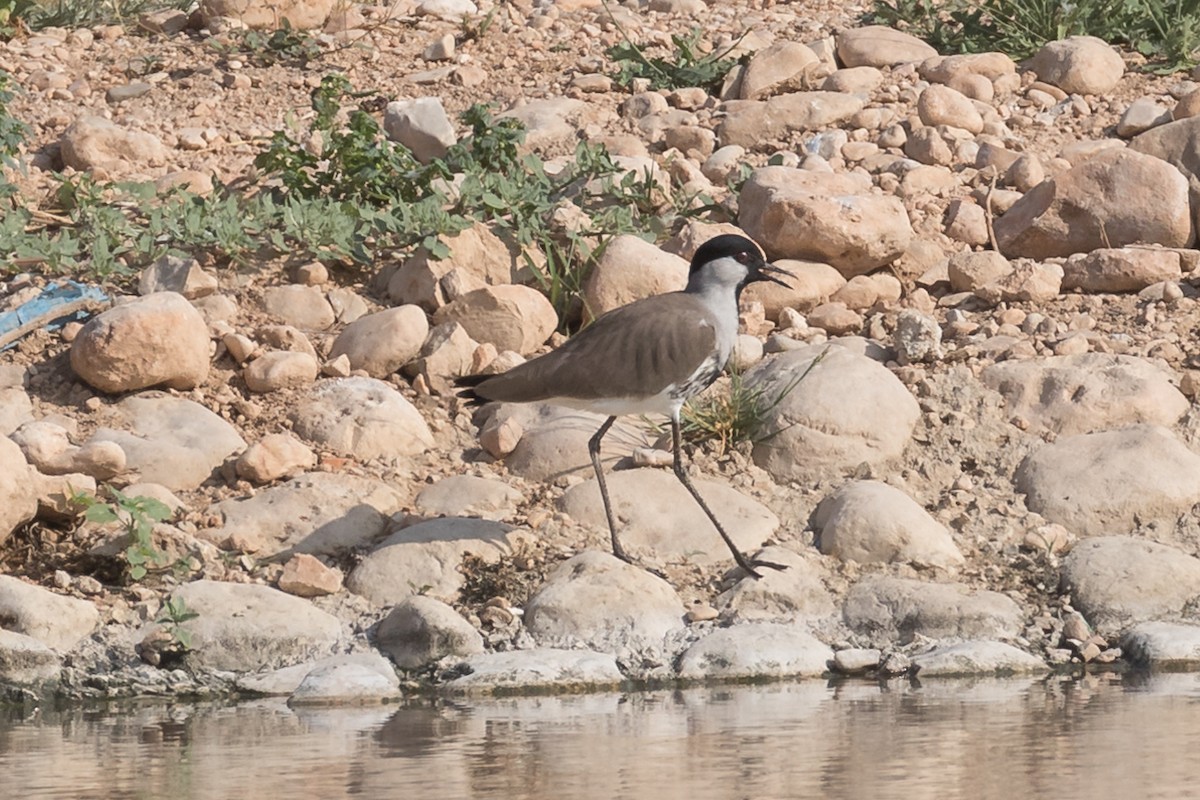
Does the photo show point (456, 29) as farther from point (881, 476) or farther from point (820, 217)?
point (881, 476)

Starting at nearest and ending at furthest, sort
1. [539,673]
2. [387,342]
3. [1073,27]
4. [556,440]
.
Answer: [539,673]
[556,440]
[387,342]
[1073,27]

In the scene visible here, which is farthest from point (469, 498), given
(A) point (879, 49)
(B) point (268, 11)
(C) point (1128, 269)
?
(B) point (268, 11)

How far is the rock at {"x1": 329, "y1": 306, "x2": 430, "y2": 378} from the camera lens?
852 centimetres

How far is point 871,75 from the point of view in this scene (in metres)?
11.1

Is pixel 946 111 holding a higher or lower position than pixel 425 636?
higher

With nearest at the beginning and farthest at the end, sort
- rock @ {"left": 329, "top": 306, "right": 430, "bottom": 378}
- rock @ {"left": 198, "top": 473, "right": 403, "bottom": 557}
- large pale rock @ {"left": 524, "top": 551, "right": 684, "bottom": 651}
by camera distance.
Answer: large pale rock @ {"left": 524, "top": 551, "right": 684, "bottom": 651} → rock @ {"left": 198, "top": 473, "right": 403, "bottom": 557} → rock @ {"left": 329, "top": 306, "right": 430, "bottom": 378}

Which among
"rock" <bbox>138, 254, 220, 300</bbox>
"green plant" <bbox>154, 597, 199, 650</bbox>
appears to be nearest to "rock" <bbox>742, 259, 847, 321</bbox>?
"rock" <bbox>138, 254, 220, 300</bbox>

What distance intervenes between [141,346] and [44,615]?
5.40ft

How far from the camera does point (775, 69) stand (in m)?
11.1

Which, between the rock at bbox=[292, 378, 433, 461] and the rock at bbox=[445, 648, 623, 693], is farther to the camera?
the rock at bbox=[292, 378, 433, 461]

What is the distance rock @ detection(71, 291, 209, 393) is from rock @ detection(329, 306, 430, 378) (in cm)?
70

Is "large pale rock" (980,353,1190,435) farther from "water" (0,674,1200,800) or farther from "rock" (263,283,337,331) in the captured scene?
"rock" (263,283,337,331)

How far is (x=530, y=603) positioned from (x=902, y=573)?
55.7 inches

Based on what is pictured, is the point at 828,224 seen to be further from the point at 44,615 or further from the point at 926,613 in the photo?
the point at 44,615
